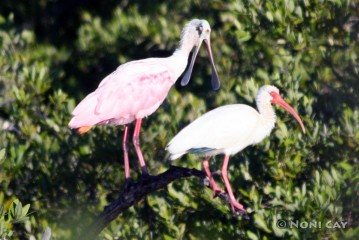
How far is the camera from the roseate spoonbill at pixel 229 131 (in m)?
8.64

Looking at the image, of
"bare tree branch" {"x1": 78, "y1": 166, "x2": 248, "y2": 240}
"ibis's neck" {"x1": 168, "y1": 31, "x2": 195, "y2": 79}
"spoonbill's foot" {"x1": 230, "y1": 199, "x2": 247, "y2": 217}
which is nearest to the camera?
"bare tree branch" {"x1": 78, "y1": 166, "x2": 248, "y2": 240}

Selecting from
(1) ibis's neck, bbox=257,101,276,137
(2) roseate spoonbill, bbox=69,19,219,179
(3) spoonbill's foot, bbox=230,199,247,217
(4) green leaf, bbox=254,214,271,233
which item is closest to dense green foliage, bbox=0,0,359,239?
(4) green leaf, bbox=254,214,271,233

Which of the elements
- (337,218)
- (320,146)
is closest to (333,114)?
(320,146)

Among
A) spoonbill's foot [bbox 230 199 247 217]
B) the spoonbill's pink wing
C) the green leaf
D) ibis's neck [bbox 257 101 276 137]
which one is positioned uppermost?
the spoonbill's pink wing

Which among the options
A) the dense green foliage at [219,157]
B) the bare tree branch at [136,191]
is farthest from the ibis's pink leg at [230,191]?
the bare tree branch at [136,191]

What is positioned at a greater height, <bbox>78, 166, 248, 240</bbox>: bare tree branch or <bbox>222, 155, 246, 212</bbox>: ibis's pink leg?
<bbox>78, 166, 248, 240</bbox>: bare tree branch

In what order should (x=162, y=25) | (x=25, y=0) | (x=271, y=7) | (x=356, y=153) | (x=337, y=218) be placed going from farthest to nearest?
(x=25, y=0) < (x=162, y=25) < (x=271, y=7) < (x=356, y=153) < (x=337, y=218)

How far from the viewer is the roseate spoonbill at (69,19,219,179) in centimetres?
894

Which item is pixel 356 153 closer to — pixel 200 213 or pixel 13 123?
pixel 200 213

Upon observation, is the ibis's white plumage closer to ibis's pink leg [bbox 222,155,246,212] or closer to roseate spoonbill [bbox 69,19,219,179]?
ibis's pink leg [bbox 222,155,246,212]

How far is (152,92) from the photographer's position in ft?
30.8

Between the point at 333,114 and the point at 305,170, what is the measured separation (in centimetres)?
69

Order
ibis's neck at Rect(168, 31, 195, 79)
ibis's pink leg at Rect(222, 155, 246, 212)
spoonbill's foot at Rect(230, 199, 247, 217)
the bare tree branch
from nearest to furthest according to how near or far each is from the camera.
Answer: the bare tree branch, spoonbill's foot at Rect(230, 199, 247, 217), ibis's pink leg at Rect(222, 155, 246, 212), ibis's neck at Rect(168, 31, 195, 79)

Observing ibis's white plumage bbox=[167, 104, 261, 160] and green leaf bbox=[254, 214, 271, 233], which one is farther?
green leaf bbox=[254, 214, 271, 233]
